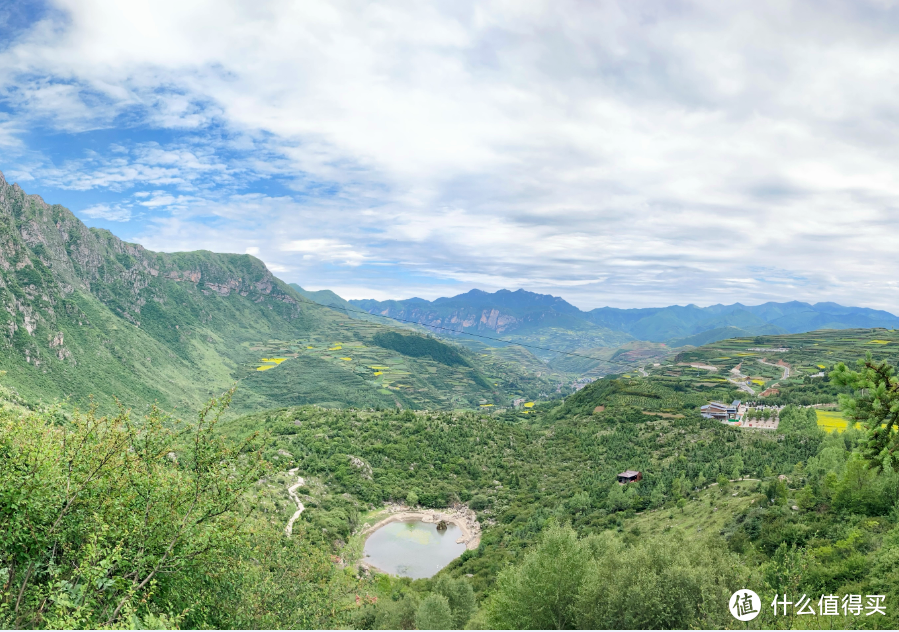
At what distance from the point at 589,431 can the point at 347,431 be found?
218ft

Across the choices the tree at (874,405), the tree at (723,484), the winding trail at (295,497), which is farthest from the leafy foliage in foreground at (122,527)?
the tree at (723,484)

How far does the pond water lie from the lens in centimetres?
6375

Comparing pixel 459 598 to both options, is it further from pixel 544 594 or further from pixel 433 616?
pixel 544 594

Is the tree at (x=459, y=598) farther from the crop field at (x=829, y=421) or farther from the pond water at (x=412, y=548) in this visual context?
the crop field at (x=829, y=421)

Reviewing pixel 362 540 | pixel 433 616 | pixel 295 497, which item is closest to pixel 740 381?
pixel 362 540

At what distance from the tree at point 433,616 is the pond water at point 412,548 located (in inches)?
1270

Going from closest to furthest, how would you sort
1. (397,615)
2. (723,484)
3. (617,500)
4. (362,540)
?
(397,615)
(723,484)
(617,500)
(362,540)

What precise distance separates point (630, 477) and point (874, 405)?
68779 mm

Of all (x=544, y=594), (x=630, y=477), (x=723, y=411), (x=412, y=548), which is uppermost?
(x=544, y=594)

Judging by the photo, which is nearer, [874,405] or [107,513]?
[874,405]

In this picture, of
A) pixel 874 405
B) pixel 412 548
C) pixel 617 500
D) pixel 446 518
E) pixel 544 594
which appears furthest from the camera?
pixel 446 518

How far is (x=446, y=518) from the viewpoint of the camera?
80.3 meters

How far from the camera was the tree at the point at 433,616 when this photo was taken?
31016 millimetres

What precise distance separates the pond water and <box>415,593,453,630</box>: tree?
106 feet
